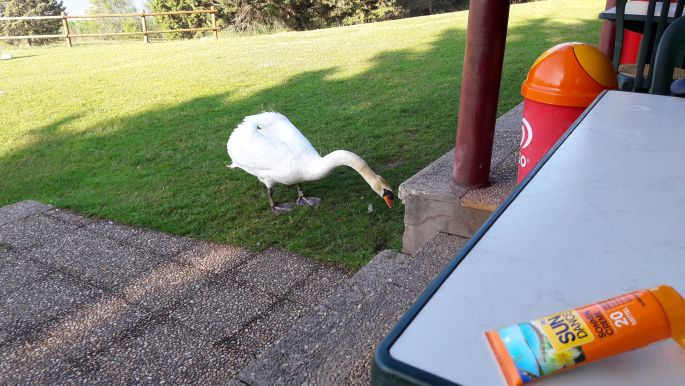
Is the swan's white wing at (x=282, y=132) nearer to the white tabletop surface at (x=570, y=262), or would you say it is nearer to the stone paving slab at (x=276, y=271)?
the stone paving slab at (x=276, y=271)

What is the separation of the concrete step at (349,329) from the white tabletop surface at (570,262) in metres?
1.08

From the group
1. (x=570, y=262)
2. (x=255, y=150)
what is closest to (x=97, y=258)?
(x=255, y=150)

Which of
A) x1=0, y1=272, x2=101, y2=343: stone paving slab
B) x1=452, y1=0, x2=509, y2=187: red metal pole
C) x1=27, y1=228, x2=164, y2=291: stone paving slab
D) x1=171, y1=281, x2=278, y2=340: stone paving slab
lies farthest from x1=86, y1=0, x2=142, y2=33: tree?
x1=452, y1=0, x2=509, y2=187: red metal pole

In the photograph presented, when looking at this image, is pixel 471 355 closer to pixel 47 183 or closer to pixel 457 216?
pixel 457 216

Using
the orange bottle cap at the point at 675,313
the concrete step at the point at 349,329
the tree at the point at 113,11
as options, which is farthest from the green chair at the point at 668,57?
the tree at the point at 113,11

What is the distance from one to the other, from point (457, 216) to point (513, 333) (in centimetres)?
231

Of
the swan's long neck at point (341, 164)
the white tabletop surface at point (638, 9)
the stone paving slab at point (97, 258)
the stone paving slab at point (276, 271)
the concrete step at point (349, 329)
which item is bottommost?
the stone paving slab at point (97, 258)

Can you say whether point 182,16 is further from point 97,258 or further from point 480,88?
point 480,88

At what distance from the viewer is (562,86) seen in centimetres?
228

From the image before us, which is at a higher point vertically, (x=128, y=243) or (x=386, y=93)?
(x=386, y=93)

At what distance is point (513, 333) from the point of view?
637 millimetres

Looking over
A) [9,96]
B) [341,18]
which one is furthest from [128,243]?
[341,18]

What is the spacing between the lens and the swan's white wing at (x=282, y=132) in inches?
158

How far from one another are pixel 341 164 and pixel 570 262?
3.06 m
